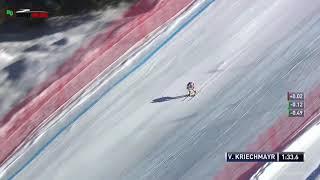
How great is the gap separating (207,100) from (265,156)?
426mm

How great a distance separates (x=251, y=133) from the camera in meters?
2.81

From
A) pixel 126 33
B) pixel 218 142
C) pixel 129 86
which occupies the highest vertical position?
pixel 126 33

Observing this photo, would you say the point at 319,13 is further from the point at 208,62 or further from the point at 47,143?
the point at 47,143

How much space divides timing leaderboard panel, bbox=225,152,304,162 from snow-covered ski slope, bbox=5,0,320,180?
38 millimetres

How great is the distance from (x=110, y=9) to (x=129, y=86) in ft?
1.45

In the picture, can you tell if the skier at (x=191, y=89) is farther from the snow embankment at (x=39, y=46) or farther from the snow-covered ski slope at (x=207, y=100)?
the snow embankment at (x=39, y=46)

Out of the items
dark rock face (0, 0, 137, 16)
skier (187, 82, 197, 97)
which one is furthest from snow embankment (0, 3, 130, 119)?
skier (187, 82, 197, 97)

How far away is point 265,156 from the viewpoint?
111 inches

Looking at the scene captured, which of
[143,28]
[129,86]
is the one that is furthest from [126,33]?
[129,86]

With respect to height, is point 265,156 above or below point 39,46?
below

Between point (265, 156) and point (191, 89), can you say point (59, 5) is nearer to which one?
point (191, 89)

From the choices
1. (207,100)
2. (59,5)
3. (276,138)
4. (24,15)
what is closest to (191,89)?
(207,100)

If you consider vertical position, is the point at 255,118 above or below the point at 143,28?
below

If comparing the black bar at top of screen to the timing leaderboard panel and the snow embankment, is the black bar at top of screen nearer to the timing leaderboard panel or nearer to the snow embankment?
the snow embankment
